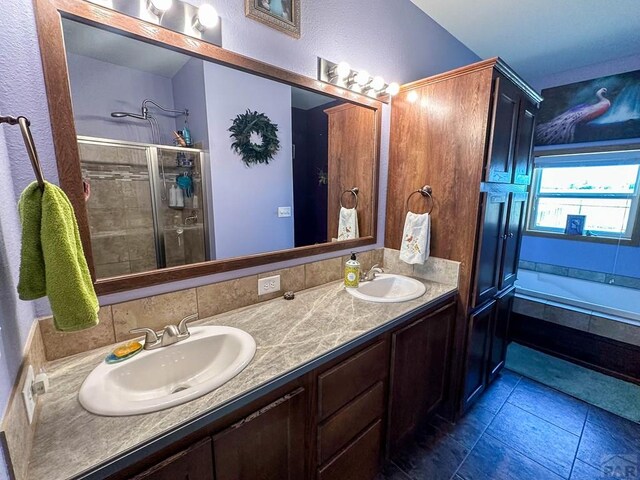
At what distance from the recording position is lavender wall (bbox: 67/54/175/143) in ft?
3.06

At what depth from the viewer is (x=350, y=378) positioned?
116 centimetres

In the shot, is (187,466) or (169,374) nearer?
(187,466)

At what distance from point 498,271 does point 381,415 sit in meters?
1.25

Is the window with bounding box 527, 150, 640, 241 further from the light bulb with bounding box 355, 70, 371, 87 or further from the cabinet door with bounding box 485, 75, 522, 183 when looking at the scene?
the light bulb with bounding box 355, 70, 371, 87

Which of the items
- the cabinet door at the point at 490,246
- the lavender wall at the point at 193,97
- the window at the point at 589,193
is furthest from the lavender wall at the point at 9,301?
the window at the point at 589,193

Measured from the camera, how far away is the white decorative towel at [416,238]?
176cm

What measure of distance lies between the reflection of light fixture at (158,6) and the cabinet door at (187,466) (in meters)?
1.38

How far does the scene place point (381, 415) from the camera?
4.52 feet

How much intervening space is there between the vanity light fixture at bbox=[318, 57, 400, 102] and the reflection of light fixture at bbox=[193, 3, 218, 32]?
0.59 m

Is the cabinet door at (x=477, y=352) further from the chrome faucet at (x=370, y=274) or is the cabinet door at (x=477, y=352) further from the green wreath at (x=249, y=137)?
the green wreath at (x=249, y=137)

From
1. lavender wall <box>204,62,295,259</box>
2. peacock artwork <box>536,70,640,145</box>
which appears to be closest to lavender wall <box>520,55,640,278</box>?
peacock artwork <box>536,70,640,145</box>

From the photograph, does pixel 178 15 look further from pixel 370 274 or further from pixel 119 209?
pixel 370 274

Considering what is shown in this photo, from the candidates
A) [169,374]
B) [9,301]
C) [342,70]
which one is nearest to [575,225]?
[342,70]

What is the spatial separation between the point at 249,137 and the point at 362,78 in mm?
796
